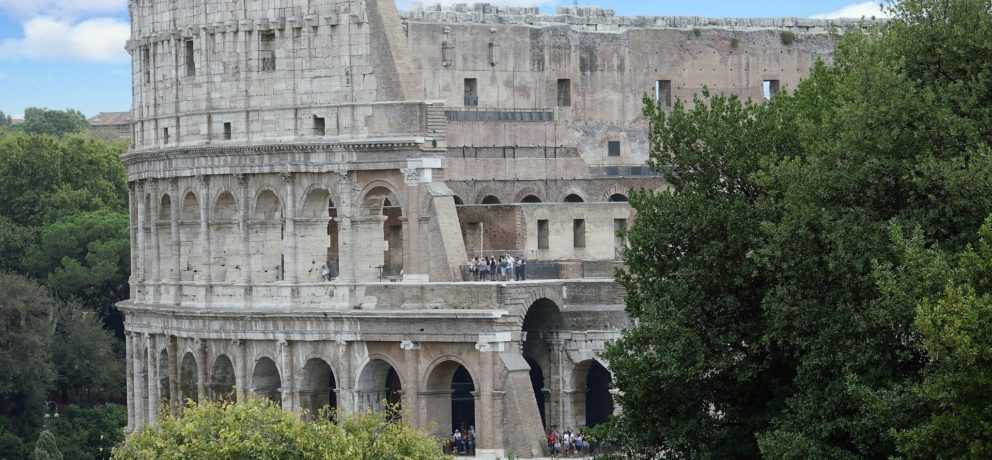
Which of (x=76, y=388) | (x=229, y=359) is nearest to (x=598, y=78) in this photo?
(x=229, y=359)

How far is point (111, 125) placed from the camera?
582 feet

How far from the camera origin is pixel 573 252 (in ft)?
279

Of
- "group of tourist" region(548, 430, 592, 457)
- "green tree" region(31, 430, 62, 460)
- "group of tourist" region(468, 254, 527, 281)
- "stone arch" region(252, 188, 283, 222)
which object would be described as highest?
"stone arch" region(252, 188, 283, 222)

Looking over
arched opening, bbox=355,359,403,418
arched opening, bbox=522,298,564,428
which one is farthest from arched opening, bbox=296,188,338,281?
arched opening, bbox=522,298,564,428

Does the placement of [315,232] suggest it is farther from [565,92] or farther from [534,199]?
[565,92]

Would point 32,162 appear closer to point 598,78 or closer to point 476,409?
point 598,78

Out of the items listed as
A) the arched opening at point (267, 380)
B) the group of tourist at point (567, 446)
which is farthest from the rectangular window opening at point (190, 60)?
the group of tourist at point (567, 446)

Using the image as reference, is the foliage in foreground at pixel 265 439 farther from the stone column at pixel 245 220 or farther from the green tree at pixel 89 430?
the green tree at pixel 89 430

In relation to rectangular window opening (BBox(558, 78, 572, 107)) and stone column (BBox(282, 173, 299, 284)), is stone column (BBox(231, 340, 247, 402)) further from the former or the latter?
rectangular window opening (BBox(558, 78, 572, 107))

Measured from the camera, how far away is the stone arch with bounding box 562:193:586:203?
92375mm

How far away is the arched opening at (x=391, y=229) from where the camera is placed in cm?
8407

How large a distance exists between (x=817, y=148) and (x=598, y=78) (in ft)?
123

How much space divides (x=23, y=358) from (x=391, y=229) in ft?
84.1

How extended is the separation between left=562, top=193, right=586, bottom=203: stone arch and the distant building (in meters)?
72.9
